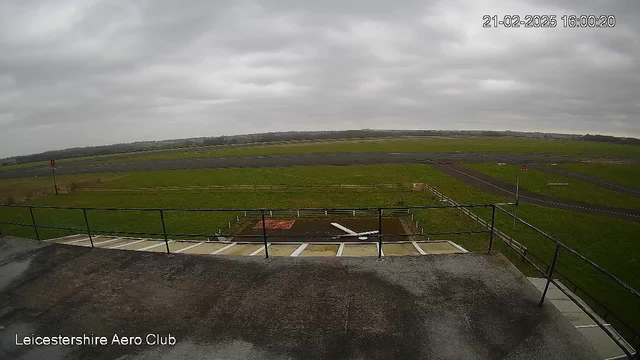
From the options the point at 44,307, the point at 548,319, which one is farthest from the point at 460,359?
the point at 44,307

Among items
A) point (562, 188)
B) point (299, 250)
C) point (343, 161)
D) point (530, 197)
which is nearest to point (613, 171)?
point (562, 188)

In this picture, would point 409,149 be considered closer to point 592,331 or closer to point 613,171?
point 613,171

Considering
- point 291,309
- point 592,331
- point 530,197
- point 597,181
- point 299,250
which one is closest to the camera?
point 291,309

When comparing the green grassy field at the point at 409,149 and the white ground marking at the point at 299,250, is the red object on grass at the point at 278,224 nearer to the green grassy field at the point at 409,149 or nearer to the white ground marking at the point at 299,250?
the white ground marking at the point at 299,250

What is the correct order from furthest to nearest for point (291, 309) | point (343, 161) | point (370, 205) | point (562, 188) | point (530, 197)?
point (343, 161)
point (562, 188)
point (530, 197)
point (370, 205)
point (291, 309)

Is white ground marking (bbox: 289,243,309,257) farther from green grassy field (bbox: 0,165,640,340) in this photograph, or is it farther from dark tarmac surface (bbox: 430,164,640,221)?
dark tarmac surface (bbox: 430,164,640,221)

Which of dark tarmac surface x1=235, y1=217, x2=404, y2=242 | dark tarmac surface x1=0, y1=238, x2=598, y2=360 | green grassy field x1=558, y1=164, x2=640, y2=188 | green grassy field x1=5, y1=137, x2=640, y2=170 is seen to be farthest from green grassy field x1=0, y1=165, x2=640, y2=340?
green grassy field x1=5, y1=137, x2=640, y2=170
